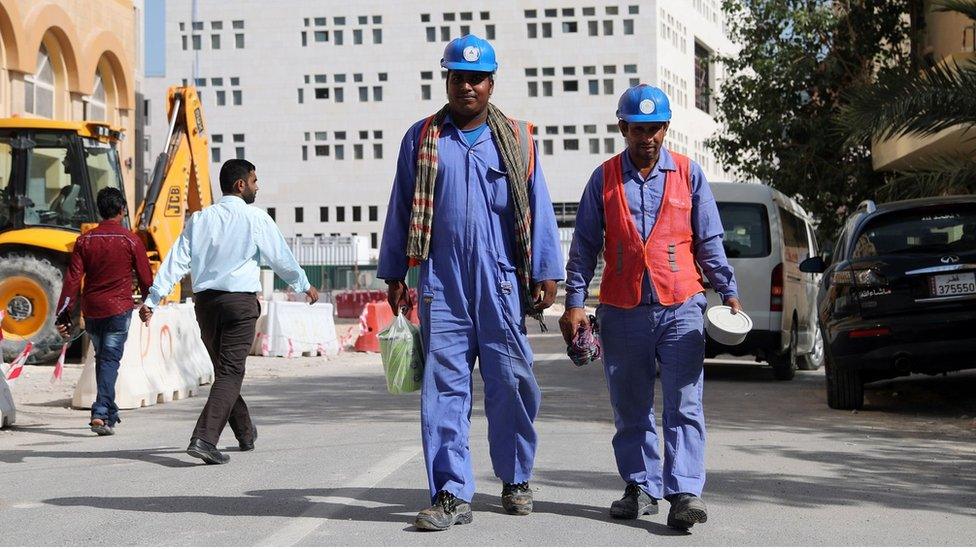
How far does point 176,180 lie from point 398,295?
54.5 feet

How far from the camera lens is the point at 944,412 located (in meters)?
13.0

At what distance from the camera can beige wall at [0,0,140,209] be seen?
3084 cm

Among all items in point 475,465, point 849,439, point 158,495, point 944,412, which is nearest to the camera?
point 158,495

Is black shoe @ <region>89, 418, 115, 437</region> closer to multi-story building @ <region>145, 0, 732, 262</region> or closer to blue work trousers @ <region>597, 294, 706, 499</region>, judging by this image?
blue work trousers @ <region>597, 294, 706, 499</region>

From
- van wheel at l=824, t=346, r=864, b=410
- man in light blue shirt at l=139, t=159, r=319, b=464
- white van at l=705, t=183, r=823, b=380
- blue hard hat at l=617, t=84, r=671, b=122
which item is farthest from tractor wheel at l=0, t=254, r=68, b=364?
blue hard hat at l=617, t=84, r=671, b=122

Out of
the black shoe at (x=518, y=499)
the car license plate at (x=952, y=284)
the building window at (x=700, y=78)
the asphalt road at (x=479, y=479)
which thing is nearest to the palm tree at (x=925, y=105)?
the asphalt road at (x=479, y=479)

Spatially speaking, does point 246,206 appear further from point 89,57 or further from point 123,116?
point 123,116

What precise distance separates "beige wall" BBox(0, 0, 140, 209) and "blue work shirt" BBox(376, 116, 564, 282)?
2447 centimetres

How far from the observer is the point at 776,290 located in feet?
57.0

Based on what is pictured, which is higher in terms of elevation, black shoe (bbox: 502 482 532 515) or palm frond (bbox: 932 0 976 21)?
palm frond (bbox: 932 0 976 21)

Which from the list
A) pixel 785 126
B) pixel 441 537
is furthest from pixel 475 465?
pixel 785 126

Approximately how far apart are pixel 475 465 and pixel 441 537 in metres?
2.64

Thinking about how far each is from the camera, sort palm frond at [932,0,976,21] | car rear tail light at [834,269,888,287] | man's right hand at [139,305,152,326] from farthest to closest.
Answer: palm frond at [932,0,976,21] < car rear tail light at [834,269,888,287] < man's right hand at [139,305,152,326]

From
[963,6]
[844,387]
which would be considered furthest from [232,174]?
[963,6]
